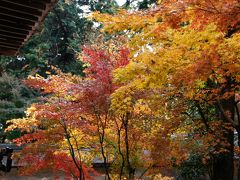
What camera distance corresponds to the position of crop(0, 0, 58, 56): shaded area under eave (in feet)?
Result: 8.73

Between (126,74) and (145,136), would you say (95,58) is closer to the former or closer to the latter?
(145,136)

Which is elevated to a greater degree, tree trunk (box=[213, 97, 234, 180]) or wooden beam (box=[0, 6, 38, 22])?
wooden beam (box=[0, 6, 38, 22])

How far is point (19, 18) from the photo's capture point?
2.92 m

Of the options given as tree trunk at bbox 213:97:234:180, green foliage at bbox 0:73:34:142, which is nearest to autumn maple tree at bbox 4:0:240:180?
tree trunk at bbox 213:97:234:180

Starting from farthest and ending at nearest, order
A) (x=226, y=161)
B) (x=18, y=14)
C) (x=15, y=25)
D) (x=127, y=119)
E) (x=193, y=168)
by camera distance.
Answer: (x=193, y=168), (x=226, y=161), (x=127, y=119), (x=15, y=25), (x=18, y=14)

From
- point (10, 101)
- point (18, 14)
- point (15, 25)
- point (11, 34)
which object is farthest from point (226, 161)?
point (10, 101)

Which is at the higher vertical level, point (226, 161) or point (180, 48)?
point (180, 48)

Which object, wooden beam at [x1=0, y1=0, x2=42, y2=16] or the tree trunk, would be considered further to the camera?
the tree trunk

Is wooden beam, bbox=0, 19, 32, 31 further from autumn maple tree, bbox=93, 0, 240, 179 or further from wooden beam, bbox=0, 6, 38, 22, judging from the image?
autumn maple tree, bbox=93, 0, 240, 179

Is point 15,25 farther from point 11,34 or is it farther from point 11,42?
point 11,42

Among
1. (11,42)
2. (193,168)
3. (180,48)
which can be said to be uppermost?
(180,48)

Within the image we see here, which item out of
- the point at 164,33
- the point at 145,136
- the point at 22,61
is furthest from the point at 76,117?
the point at 22,61

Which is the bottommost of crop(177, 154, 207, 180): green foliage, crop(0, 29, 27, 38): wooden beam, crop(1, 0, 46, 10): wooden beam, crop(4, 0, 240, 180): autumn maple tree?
crop(177, 154, 207, 180): green foliage

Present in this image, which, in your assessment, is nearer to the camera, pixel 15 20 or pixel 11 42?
pixel 15 20
